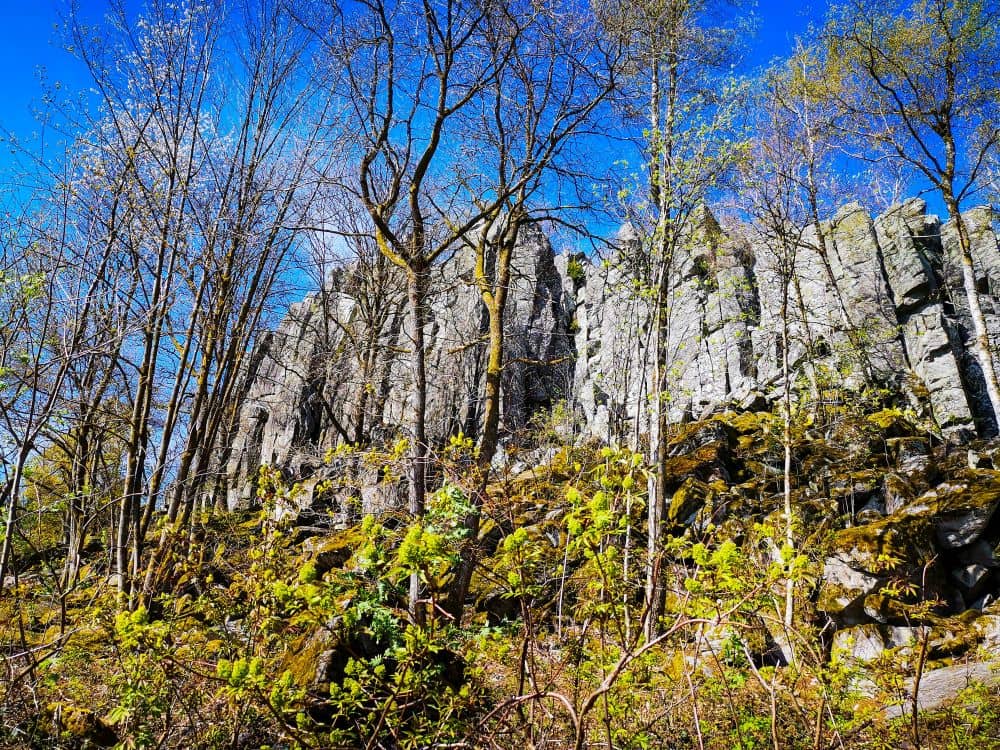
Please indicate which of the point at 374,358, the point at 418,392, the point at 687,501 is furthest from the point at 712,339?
the point at 418,392

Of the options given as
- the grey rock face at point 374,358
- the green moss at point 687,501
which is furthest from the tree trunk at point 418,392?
the green moss at point 687,501

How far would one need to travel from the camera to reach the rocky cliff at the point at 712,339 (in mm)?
12516

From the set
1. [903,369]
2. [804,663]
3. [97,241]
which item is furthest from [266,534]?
[903,369]

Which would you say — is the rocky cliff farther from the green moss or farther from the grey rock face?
the green moss

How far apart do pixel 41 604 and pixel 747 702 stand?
8293 millimetres

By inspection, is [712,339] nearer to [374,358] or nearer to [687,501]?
[687,501]

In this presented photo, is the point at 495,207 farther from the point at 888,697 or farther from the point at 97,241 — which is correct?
the point at 888,697

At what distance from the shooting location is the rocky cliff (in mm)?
12516

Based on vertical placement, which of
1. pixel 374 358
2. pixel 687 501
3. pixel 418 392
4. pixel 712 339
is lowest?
pixel 687 501

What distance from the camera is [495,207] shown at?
22.5 feet

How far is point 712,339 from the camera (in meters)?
15.6

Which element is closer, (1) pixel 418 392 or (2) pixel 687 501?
(1) pixel 418 392

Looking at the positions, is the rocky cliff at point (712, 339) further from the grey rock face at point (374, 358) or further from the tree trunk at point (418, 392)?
the tree trunk at point (418, 392)

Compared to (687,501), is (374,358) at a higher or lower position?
higher
